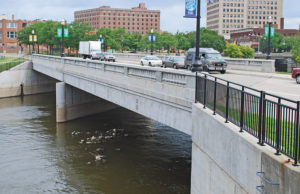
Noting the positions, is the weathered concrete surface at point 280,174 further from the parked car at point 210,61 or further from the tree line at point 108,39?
the tree line at point 108,39

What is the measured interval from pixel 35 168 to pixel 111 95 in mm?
5946

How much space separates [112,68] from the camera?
23.1 metres

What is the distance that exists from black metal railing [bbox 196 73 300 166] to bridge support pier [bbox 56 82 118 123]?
23982mm

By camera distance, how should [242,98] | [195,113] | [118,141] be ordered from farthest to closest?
[118,141], [195,113], [242,98]

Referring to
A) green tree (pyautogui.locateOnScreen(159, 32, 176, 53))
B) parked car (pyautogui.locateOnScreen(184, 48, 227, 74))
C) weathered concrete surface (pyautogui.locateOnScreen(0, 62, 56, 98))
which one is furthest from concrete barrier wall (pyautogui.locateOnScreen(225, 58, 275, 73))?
green tree (pyautogui.locateOnScreen(159, 32, 176, 53))

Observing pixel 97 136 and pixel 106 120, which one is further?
pixel 106 120

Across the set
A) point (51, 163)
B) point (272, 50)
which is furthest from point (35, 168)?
point (272, 50)

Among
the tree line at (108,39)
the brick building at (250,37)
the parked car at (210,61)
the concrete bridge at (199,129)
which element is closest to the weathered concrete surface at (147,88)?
the concrete bridge at (199,129)

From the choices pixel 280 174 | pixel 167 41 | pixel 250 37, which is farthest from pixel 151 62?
pixel 250 37

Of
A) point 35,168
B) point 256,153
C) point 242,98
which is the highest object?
point 242,98

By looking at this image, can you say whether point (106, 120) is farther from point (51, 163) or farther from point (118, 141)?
point (51, 163)

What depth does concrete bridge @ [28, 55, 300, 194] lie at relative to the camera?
7903mm

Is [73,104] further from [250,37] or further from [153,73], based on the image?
[250,37]

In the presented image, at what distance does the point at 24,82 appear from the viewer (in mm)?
56938
